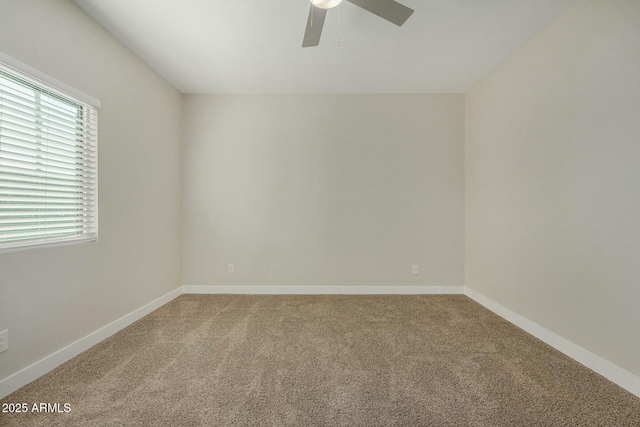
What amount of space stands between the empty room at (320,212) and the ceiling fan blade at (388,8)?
15mm

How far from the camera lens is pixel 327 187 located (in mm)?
3822

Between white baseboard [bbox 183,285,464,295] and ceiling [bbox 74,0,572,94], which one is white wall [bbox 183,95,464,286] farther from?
ceiling [bbox 74,0,572,94]

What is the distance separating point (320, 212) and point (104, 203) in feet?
7.35

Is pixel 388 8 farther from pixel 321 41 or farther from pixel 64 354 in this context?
pixel 64 354

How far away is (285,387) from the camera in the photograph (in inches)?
69.2

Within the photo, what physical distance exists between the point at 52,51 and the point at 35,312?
66.6 inches

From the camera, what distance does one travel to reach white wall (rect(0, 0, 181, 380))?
5.88 feet

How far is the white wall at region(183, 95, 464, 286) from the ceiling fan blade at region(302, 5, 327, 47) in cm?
169

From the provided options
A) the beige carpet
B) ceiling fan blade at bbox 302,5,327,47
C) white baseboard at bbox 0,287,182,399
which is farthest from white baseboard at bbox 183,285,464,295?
ceiling fan blade at bbox 302,5,327,47

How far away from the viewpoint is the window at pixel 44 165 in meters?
1.74

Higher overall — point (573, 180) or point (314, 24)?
point (314, 24)

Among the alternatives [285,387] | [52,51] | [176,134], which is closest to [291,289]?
[285,387]

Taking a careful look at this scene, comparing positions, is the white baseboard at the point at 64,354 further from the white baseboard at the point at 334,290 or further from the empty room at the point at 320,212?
the white baseboard at the point at 334,290

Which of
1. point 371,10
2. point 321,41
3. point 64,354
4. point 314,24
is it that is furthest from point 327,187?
point 64,354
